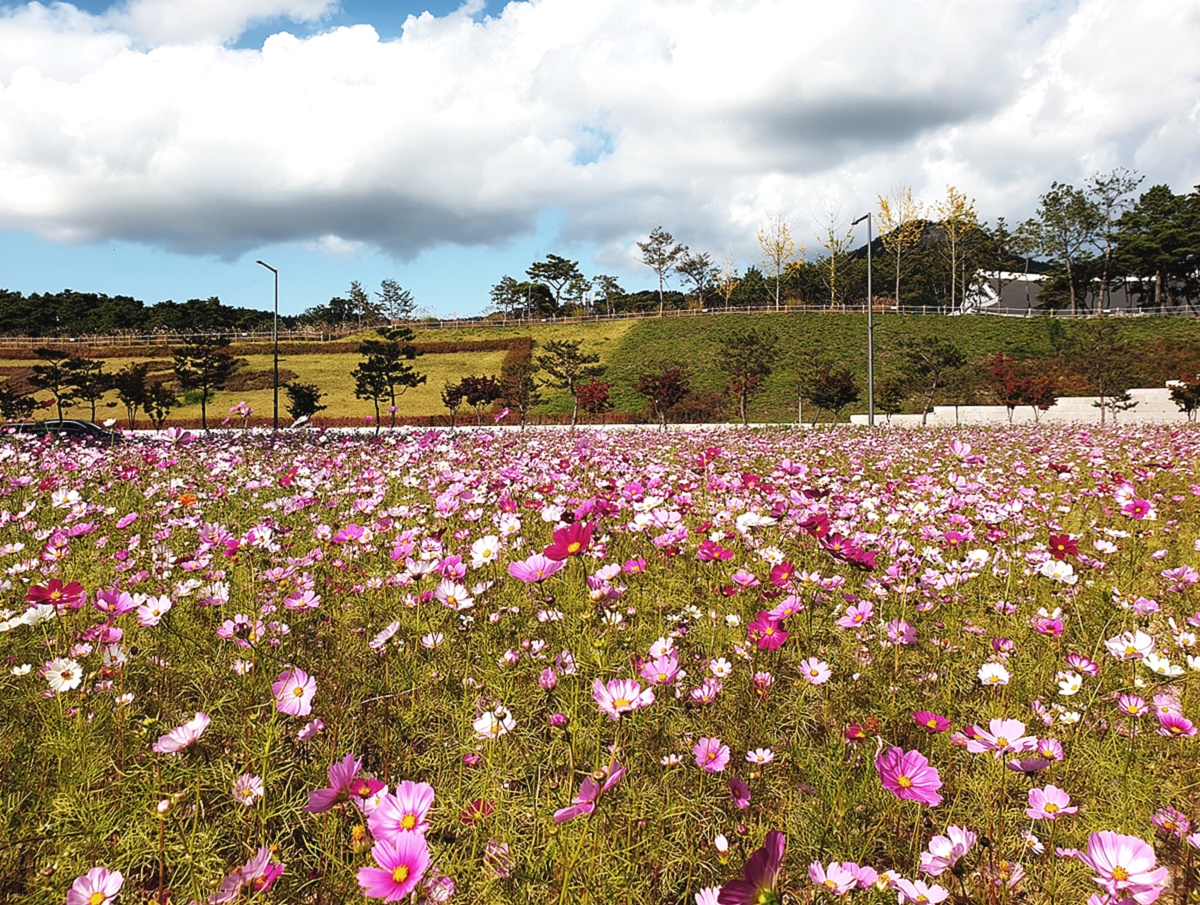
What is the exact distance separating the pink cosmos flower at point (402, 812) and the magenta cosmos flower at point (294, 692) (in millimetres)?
421

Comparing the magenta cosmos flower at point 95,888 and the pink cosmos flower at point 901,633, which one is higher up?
the pink cosmos flower at point 901,633

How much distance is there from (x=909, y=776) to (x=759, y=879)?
64cm

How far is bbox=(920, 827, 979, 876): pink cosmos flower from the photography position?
114 cm

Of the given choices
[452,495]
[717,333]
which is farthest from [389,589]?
[717,333]

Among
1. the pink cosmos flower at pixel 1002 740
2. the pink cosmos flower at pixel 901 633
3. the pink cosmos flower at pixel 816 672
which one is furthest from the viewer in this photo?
the pink cosmos flower at pixel 901 633

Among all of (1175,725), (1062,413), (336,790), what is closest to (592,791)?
(336,790)

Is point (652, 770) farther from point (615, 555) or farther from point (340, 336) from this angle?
point (340, 336)

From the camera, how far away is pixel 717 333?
4294 cm

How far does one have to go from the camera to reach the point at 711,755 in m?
1.51

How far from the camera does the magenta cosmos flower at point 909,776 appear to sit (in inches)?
45.0

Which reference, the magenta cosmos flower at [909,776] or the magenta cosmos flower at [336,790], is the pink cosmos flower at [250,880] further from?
the magenta cosmos flower at [909,776]

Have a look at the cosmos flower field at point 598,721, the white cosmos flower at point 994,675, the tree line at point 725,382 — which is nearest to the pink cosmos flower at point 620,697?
the cosmos flower field at point 598,721

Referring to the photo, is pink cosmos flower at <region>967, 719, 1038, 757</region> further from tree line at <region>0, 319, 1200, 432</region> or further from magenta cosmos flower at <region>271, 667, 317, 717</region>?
tree line at <region>0, 319, 1200, 432</region>

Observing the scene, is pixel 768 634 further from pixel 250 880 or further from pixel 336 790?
pixel 250 880
